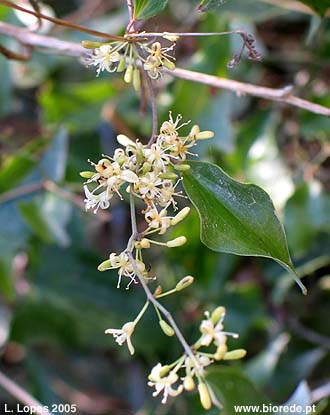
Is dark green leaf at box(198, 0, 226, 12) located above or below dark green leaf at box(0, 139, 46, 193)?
above

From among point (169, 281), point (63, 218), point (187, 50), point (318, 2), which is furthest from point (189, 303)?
point (318, 2)

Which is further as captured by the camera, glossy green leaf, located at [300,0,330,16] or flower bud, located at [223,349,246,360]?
glossy green leaf, located at [300,0,330,16]

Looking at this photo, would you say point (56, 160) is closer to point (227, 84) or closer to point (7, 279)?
point (7, 279)

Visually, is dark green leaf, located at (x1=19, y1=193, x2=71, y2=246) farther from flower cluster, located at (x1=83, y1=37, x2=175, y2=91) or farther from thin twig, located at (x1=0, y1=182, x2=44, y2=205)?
flower cluster, located at (x1=83, y1=37, x2=175, y2=91)

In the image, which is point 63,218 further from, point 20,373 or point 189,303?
point 20,373

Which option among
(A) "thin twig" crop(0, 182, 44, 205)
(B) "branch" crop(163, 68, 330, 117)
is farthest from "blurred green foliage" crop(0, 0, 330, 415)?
(B) "branch" crop(163, 68, 330, 117)

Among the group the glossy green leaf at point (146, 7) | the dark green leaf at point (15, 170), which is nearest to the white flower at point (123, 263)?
the glossy green leaf at point (146, 7)
